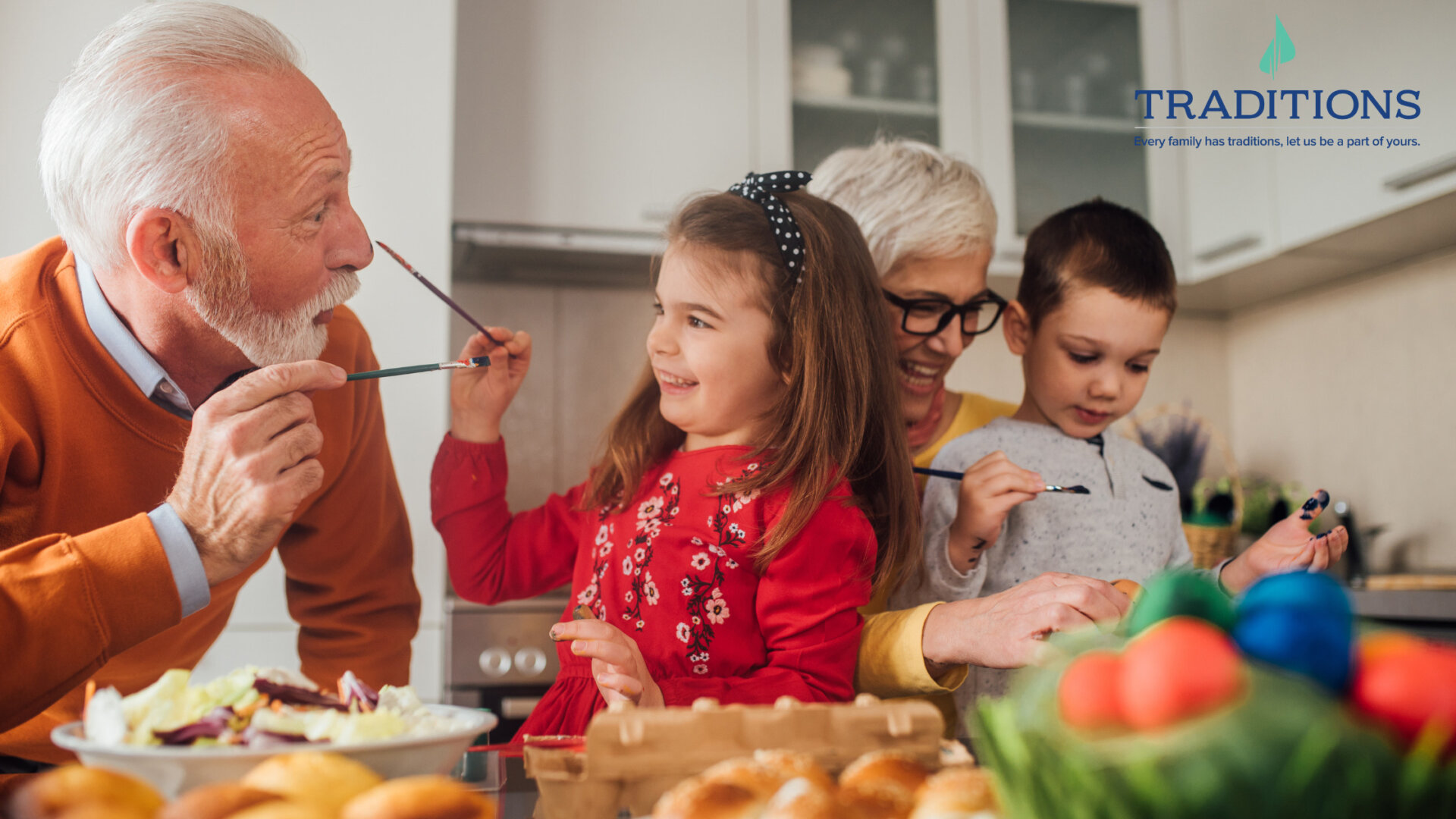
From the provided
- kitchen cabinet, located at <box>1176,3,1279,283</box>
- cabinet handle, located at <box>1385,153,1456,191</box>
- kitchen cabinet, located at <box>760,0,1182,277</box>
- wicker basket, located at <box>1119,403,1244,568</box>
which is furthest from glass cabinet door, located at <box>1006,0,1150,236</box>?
cabinet handle, located at <box>1385,153,1456,191</box>

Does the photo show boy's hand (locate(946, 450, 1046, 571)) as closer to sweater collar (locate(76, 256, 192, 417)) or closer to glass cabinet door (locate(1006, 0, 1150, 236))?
sweater collar (locate(76, 256, 192, 417))

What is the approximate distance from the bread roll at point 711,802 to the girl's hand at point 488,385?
0.99m

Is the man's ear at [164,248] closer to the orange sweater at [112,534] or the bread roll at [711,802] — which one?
the orange sweater at [112,534]

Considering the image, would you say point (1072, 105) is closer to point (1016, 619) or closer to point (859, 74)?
point (859, 74)

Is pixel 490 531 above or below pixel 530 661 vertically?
above

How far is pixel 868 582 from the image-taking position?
1149 mm

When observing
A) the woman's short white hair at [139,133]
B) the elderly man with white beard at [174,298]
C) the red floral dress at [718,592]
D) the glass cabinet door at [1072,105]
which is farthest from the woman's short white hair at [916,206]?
the glass cabinet door at [1072,105]

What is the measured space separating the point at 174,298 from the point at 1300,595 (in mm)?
1176

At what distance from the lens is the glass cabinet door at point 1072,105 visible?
108 inches

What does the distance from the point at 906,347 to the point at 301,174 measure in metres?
0.79

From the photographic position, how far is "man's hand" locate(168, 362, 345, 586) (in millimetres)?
872

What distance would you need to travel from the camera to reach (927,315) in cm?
141

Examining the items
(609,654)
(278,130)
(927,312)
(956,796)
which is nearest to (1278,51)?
(927,312)

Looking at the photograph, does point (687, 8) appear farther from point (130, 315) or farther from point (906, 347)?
point (130, 315)
